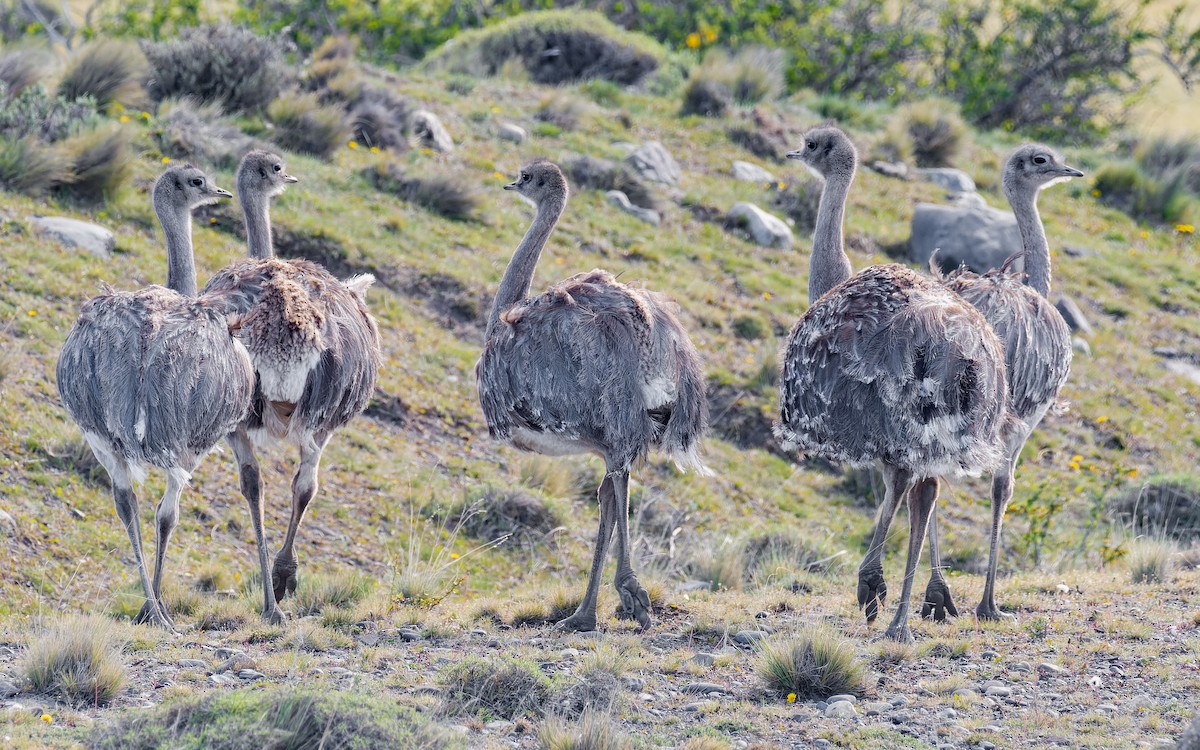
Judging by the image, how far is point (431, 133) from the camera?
1548cm

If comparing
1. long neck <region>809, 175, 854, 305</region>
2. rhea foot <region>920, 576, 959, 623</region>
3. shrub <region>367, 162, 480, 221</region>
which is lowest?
rhea foot <region>920, 576, 959, 623</region>

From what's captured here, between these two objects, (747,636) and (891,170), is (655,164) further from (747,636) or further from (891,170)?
(747,636)

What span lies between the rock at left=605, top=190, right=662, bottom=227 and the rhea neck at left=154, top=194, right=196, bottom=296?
7184 mm

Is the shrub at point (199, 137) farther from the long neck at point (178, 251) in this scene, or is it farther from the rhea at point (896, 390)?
the rhea at point (896, 390)

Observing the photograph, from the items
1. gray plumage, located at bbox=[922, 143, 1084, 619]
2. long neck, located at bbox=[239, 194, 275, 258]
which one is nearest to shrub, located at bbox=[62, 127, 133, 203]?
long neck, located at bbox=[239, 194, 275, 258]

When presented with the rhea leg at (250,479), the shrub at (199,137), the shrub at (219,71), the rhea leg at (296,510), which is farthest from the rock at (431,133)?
the rhea leg at (250,479)

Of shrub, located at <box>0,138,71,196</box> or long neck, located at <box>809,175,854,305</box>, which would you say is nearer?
long neck, located at <box>809,175,854,305</box>

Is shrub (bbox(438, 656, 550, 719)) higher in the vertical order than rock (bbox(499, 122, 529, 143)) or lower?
lower

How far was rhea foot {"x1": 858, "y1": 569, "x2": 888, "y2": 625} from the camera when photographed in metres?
7.11

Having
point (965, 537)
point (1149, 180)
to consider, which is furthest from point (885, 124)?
point (965, 537)

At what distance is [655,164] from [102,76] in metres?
5.99

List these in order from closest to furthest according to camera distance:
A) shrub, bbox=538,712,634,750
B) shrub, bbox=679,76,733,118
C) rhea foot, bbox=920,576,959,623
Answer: shrub, bbox=538,712,634,750 < rhea foot, bbox=920,576,959,623 < shrub, bbox=679,76,733,118

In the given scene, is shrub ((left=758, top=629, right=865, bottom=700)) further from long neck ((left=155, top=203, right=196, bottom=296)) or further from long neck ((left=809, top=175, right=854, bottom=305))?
long neck ((left=155, top=203, right=196, bottom=296))

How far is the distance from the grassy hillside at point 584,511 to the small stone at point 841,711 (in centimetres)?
11
